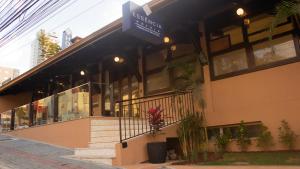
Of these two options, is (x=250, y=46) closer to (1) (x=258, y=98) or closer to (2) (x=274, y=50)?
(2) (x=274, y=50)

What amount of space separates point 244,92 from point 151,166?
3.79m

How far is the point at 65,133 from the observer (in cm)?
1014

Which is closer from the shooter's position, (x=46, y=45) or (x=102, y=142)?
(x=102, y=142)

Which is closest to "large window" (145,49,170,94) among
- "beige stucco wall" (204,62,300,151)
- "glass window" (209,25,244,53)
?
"beige stucco wall" (204,62,300,151)

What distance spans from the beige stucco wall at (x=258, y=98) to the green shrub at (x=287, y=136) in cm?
11

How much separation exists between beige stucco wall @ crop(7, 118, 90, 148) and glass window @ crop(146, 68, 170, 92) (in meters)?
3.40

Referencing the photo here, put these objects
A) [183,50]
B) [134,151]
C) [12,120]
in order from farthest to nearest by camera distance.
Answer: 1. [12,120]
2. [183,50]
3. [134,151]

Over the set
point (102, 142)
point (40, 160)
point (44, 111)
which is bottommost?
point (40, 160)

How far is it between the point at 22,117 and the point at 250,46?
10.7 meters

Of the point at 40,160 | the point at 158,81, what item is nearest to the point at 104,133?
the point at 40,160

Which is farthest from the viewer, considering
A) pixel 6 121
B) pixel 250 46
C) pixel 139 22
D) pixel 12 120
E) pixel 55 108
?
pixel 6 121

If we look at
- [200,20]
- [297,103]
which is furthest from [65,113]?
[297,103]

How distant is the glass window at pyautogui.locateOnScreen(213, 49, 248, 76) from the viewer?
8.88m

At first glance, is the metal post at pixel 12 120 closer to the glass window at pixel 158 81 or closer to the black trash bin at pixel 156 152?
the glass window at pixel 158 81
